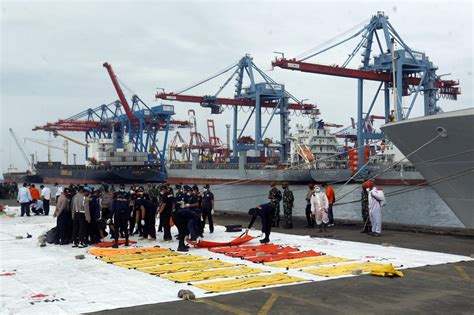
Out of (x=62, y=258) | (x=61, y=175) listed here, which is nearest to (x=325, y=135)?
(x=61, y=175)

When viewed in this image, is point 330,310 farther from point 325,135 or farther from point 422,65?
point 325,135

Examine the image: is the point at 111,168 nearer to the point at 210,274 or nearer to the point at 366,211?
the point at 366,211

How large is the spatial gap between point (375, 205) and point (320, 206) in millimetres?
2129

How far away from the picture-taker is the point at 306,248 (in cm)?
1193

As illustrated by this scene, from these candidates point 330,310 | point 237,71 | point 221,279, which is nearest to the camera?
point 330,310

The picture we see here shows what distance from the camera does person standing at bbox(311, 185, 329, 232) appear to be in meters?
15.2

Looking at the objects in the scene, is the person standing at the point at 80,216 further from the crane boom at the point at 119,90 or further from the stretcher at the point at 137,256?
the crane boom at the point at 119,90

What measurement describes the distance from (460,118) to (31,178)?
293 ft

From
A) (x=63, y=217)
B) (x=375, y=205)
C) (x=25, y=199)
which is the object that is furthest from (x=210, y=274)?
(x=25, y=199)

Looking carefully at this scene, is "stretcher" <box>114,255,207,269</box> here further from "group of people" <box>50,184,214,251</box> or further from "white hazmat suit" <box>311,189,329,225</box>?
"white hazmat suit" <box>311,189,329,225</box>

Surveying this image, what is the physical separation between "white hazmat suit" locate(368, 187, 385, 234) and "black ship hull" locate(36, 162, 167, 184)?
64874mm

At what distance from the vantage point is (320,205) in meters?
15.3

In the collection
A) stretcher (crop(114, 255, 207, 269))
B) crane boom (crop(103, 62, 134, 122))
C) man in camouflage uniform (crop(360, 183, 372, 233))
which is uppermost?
crane boom (crop(103, 62, 134, 122))

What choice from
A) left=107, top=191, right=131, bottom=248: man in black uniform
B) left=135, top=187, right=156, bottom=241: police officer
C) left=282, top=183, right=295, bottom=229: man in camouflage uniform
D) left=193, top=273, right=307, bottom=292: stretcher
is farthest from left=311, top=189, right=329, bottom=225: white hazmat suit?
left=193, top=273, right=307, bottom=292: stretcher
